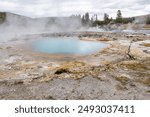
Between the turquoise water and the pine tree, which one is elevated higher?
the pine tree

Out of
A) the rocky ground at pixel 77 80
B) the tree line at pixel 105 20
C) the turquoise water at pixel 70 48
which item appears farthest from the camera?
the tree line at pixel 105 20

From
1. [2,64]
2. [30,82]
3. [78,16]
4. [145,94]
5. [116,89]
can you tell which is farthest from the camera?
[78,16]

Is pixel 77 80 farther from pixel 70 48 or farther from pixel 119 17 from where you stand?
pixel 119 17

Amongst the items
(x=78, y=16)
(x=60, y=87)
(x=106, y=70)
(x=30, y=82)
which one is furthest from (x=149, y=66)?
(x=78, y=16)

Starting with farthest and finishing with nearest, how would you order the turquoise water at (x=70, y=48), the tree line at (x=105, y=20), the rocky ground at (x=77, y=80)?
the tree line at (x=105, y=20) < the turquoise water at (x=70, y=48) < the rocky ground at (x=77, y=80)

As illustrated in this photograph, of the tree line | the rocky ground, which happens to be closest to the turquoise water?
the rocky ground

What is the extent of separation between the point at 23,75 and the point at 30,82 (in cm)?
158

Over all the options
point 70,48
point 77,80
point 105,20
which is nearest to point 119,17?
point 105,20

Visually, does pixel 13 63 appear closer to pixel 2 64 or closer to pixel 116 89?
pixel 2 64

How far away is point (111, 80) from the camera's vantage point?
39.9ft

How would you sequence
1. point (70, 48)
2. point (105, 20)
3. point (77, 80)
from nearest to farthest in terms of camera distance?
1. point (77, 80)
2. point (70, 48)
3. point (105, 20)

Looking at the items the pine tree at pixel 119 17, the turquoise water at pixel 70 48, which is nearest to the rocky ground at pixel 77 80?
the turquoise water at pixel 70 48

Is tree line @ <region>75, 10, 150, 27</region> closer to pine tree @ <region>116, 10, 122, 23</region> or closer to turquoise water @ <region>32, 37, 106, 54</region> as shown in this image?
pine tree @ <region>116, 10, 122, 23</region>

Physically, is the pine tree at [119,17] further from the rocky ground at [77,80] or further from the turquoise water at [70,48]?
the rocky ground at [77,80]
